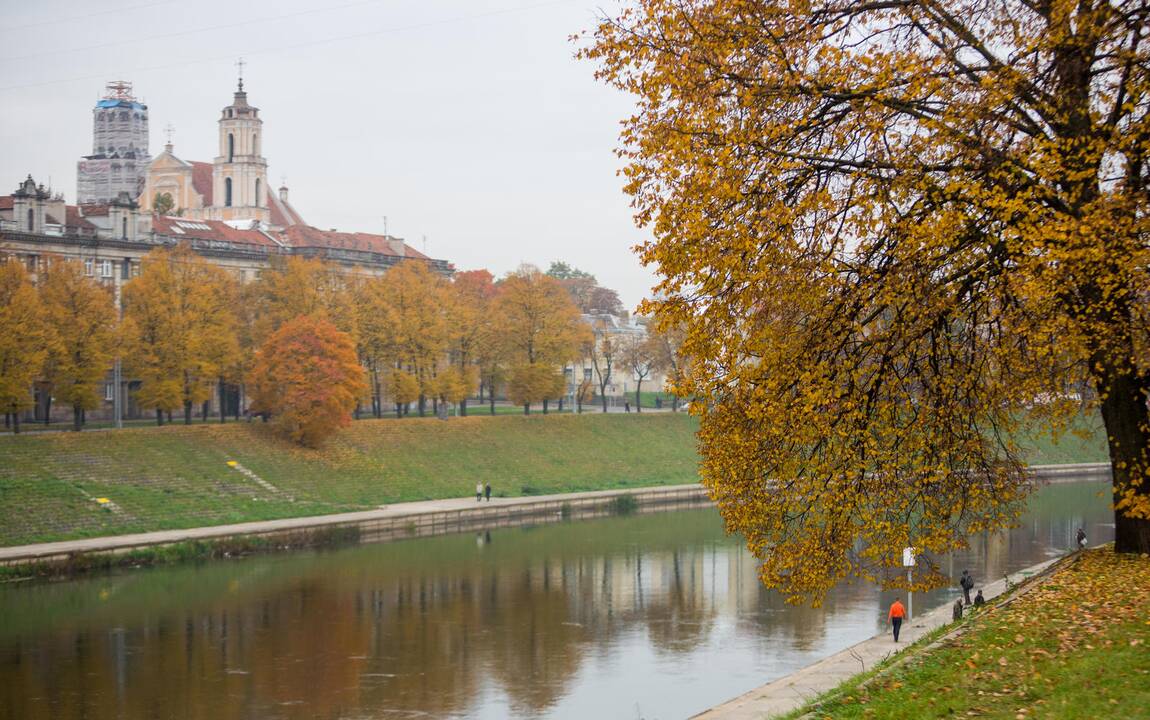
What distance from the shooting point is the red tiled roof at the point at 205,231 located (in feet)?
286

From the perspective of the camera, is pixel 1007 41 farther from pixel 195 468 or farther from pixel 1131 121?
pixel 195 468

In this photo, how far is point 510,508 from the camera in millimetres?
59750

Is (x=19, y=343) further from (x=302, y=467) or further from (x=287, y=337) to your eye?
(x=287, y=337)

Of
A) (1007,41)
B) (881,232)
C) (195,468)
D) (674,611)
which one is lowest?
(674,611)

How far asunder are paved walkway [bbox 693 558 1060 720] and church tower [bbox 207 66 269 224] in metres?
81.4

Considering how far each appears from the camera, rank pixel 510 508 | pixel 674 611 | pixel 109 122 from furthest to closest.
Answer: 1. pixel 109 122
2. pixel 510 508
3. pixel 674 611

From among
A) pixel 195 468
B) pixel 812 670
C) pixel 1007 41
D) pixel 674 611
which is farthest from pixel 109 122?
pixel 1007 41

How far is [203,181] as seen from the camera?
109m

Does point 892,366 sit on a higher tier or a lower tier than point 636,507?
higher

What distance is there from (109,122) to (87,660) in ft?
337

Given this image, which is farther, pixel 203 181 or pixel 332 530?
pixel 203 181

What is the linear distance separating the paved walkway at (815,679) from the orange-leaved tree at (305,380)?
38839 mm

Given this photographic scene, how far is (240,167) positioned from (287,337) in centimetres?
4243

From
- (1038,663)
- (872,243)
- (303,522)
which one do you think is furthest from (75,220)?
(1038,663)
